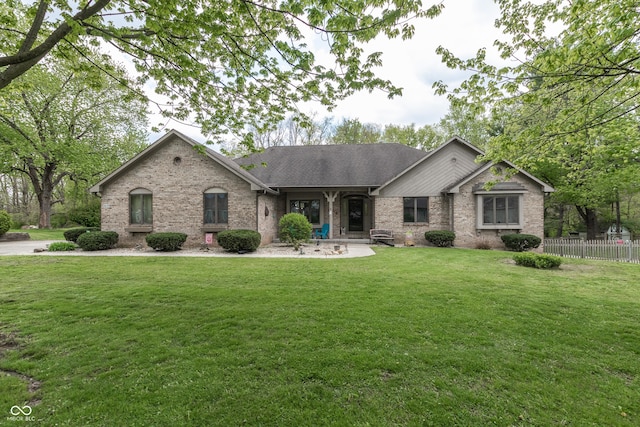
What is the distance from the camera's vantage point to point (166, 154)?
596 inches

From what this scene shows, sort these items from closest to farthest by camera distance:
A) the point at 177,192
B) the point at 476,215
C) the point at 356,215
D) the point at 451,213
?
the point at 177,192 → the point at 476,215 → the point at 451,213 → the point at 356,215

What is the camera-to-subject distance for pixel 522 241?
14430 millimetres

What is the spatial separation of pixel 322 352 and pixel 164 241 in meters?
12.1

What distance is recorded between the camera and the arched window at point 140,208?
15.4 meters

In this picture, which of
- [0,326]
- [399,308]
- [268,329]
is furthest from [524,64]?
[0,326]

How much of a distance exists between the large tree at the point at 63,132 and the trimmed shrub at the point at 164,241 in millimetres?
13751

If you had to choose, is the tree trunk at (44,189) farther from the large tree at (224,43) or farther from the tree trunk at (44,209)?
the large tree at (224,43)

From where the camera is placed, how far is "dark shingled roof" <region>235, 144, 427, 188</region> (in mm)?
18047

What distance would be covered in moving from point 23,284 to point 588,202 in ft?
97.2

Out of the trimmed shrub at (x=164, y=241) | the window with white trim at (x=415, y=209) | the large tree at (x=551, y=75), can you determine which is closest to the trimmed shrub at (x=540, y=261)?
the large tree at (x=551, y=75)

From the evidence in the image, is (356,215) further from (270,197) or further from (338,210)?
(270,197)

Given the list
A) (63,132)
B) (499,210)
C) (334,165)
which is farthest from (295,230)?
(63,132)

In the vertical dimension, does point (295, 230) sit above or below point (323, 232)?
above

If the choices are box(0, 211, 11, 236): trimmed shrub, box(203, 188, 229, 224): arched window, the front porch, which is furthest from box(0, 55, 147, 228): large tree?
the front porch
